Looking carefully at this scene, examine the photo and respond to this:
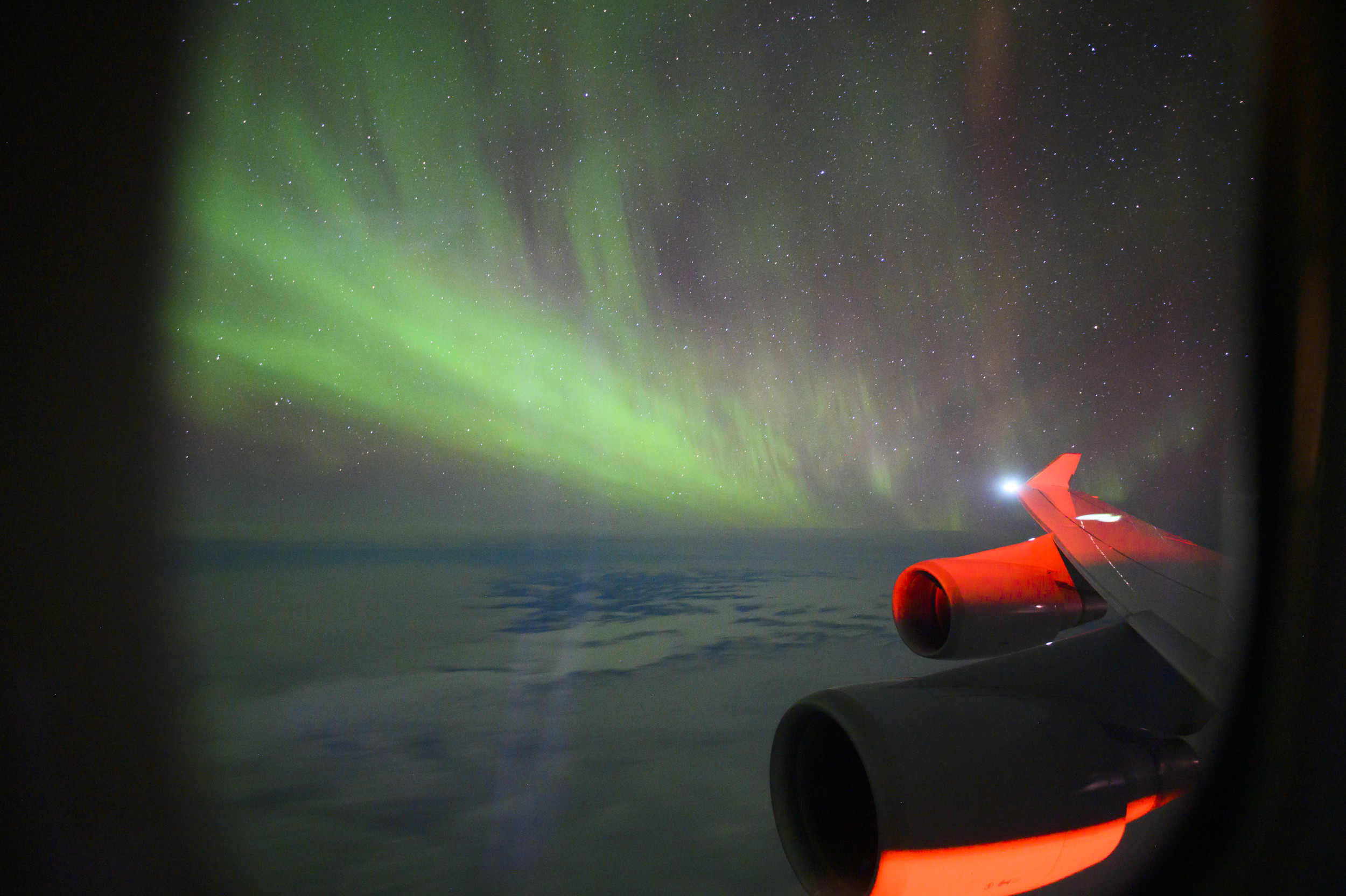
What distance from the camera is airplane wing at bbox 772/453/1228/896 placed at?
1.02 meters

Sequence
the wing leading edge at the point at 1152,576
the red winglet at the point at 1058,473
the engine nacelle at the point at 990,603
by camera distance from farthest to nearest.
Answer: the red winglet at the point at 1058,473 → the engine nacelle at the point at 990,603 → the wing leading edge at the point at 1152,576

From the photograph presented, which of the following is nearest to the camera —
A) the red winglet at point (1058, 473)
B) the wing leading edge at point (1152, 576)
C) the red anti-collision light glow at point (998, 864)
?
the red anti-collision light glow at point (998, 864)

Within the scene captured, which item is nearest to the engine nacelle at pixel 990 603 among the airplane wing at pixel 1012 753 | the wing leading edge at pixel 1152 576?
the wing leading edge at pixel 1152 576

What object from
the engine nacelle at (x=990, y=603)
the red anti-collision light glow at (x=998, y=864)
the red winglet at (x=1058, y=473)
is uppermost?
the red winglet at (x=1058, y=473)

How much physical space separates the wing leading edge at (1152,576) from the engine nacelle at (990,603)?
0.88 feet

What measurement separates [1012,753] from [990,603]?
138 cm

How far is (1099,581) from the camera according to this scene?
158cm

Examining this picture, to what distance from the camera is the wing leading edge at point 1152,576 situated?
3.86ft

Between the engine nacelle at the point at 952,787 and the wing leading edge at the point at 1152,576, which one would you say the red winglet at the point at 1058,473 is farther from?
the engine nacelle at the point at 952,787

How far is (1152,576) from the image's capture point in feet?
5.44

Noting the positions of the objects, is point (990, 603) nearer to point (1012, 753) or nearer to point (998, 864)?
point (1012, 753)

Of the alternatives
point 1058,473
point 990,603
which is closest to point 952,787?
point 990,603

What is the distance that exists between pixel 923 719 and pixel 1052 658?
76cm

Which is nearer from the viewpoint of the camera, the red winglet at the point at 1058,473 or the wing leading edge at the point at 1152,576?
the wing leading edge at the point at 1152,576
